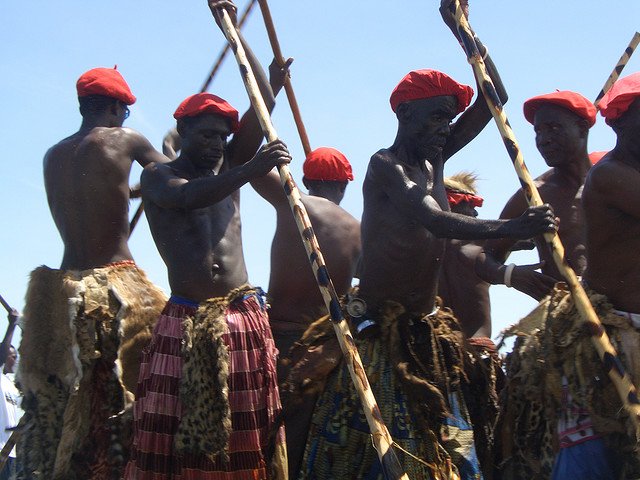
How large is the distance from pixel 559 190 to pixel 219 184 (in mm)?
1956

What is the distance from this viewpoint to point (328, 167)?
7.52 m

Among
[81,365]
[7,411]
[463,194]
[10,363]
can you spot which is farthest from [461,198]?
[10,363]

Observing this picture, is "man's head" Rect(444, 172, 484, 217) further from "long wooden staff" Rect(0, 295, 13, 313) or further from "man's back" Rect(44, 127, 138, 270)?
"long wooden staff" Rect(0, 295, 13, 313)

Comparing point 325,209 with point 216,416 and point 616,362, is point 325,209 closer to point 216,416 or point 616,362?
point 216,416

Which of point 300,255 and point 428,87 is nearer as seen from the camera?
point 428,87

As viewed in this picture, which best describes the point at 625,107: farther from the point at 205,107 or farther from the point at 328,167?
the point at 328,167

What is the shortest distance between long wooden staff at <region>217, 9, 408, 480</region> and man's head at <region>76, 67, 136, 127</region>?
1.06 metres

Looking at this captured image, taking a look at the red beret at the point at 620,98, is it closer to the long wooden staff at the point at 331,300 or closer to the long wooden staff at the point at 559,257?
the long wooden staff at the point at 559,257

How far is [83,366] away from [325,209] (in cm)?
192

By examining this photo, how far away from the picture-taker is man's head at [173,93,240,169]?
5660 mm

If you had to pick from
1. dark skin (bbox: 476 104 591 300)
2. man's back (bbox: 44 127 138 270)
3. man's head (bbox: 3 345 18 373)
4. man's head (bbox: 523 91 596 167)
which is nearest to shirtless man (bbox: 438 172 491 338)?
dark skin (bbox: 476 104 591 300)

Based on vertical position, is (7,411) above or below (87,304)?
above

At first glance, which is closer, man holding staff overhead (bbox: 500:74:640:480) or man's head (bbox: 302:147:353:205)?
man holding staff overhead (bbox: 500:74:640:480)

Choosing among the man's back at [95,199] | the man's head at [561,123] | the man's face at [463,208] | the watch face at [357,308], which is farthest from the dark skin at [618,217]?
the man's back at [95,199]
